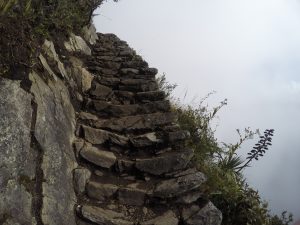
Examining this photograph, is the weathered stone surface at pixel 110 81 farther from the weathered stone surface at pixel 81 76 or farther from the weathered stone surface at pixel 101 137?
the weathered stone surface at pixel 101 137

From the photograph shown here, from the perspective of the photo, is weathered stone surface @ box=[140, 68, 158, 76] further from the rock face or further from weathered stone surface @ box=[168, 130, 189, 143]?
weathered stone surface @ box=[168, 130, 189, 143]

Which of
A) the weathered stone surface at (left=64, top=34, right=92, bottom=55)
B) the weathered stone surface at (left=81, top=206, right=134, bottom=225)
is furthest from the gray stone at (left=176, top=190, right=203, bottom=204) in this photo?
the weathered stone surface at (left=64, top=34, right=92, bottom=55)

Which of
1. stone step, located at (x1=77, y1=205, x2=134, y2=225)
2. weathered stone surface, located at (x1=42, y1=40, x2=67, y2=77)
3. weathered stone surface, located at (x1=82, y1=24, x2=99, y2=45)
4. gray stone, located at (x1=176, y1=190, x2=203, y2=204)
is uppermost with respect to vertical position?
weathered stone surface, located at (x1=82, y1=24, x2=99, y2=45)

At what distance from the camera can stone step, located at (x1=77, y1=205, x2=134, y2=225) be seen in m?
4.28

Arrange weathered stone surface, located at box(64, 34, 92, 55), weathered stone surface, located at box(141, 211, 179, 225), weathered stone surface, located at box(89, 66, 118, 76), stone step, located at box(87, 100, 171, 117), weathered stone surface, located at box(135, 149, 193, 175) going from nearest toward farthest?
weathered stone surface, located at box(141, 211, 179, 225) → weathered stone surface, located at box(135, 149, 193, 175) → stone step, located at box(87, 100, 171, 117) → weathered stone surface, located at box(64, 34, 92, 55) → weathered stone surface, located at box(89, 66, 118, 76)

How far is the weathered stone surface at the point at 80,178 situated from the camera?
460 cm

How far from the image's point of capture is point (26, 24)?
16.0 ft

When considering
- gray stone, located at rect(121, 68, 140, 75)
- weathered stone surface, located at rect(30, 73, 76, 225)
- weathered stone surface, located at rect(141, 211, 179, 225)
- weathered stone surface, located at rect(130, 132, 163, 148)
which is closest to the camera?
weathered stone surface, located at rect(30, 73, 76, 225)

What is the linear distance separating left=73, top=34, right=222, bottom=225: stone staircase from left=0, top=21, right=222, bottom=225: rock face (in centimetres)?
1

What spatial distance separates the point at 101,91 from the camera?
6.72 m

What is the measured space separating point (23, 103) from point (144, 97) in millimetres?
2762

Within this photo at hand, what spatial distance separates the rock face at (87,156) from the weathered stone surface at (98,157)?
13 millimetres

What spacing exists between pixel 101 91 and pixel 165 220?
2996 mm

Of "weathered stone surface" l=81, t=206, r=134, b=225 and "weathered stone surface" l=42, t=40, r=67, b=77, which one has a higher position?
"weathered stone surface" l=42, t=40, r=67, b=77
